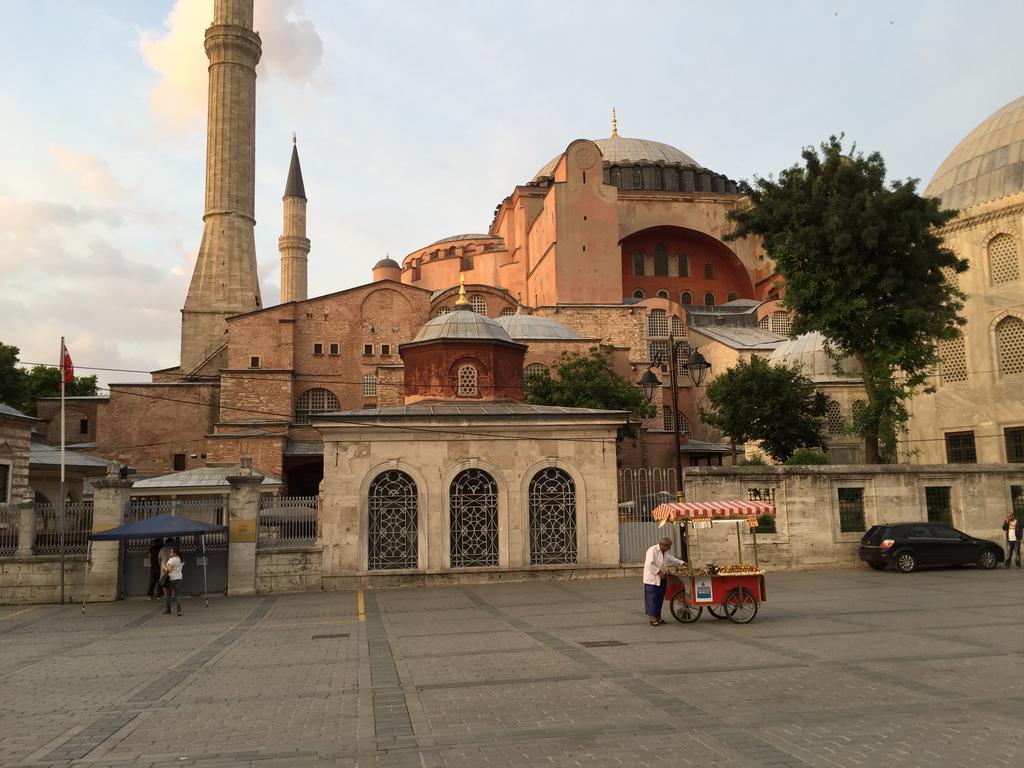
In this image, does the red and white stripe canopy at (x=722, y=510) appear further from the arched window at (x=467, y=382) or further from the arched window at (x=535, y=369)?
the arched window at (x=535, y=369)

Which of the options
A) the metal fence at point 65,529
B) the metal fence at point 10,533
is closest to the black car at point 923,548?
the metal fence at point 65,529

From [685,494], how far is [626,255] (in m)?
33.8

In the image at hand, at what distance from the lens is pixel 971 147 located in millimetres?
31219

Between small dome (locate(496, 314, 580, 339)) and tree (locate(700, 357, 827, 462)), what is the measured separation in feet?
28.0

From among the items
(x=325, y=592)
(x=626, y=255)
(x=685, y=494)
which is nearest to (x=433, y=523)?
(x=325, y=592)

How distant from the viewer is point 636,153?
2263 inches

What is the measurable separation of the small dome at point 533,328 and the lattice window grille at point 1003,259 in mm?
16529

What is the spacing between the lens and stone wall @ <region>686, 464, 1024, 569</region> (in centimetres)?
1994

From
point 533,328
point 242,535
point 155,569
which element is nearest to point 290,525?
point 242,535

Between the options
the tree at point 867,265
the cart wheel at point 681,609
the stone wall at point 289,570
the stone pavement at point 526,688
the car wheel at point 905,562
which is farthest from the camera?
the tree at point 867,265

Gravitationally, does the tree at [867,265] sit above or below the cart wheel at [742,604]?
above

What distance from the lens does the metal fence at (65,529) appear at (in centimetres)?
1752

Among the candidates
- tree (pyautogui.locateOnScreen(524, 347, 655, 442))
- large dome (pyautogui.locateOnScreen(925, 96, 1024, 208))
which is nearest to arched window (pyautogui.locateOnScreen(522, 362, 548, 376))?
tree (pyautogui.locateOnScreen(524, 347, 655, 442))

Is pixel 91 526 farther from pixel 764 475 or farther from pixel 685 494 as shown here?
pixel 764 475
